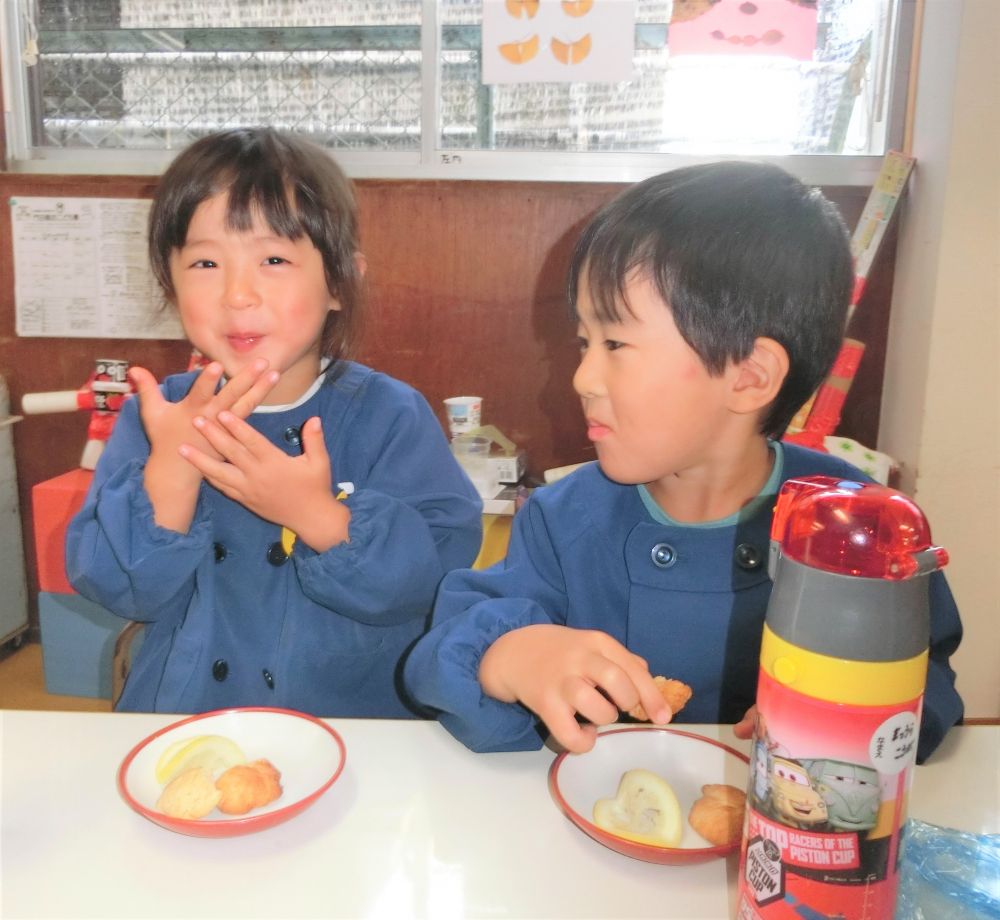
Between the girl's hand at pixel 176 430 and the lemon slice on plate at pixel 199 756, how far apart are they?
35cm

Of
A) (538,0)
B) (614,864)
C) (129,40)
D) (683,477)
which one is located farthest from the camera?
(129,40)

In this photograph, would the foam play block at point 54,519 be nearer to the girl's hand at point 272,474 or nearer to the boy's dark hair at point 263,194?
the boy's dark hair at point 263,194

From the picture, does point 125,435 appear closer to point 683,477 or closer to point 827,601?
point 683,477

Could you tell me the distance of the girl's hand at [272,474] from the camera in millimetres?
923

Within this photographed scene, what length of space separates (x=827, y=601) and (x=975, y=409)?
1671mm

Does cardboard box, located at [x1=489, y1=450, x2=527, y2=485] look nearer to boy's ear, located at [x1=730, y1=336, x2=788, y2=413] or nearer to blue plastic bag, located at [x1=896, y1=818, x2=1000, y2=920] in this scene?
boy's ear, located at [x1=730, y1=336, x2=788, y2=413]

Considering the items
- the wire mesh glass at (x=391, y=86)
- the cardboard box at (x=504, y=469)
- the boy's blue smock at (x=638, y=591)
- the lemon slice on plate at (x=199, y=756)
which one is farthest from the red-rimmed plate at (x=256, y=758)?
the wire mesh glass at (x=391, y=86)

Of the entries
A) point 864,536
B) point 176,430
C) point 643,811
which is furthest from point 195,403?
A: point 864,536

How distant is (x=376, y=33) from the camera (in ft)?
7.34

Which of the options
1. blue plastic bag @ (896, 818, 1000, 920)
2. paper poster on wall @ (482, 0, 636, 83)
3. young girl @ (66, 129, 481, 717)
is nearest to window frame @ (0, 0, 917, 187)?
paper poster on wall @ (482, 0, 636, 83)

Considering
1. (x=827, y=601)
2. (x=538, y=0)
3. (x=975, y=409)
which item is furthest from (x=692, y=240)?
(x=538, y=0)

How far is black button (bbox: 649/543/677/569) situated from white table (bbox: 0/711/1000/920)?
0.24 meters

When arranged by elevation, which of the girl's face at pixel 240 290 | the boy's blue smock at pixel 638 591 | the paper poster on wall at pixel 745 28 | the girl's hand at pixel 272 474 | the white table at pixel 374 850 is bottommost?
the white table at pixel 374 850

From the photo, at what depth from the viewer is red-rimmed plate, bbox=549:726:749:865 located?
0.65 m
